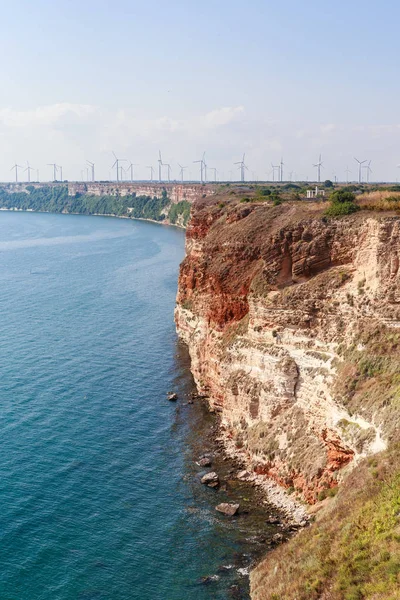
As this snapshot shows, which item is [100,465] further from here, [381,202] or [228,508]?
[381,202]

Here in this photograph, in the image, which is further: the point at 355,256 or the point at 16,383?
the point at 16,383

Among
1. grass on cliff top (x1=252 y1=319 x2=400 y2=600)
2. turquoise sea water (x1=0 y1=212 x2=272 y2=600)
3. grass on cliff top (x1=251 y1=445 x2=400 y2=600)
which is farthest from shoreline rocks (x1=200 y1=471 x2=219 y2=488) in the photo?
grass on cliff top (x1=251 y1=445 x2=400 y2=600)

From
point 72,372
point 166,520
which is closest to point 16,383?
point 72,372

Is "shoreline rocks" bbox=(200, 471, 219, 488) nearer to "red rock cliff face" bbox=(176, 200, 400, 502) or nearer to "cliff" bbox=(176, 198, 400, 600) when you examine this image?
"cliff" bbox=(176, 198, 400, 600)

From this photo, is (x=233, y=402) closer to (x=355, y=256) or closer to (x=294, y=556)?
(x=355, y=256)

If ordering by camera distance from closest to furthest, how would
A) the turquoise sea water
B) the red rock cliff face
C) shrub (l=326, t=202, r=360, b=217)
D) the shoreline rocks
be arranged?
the turquoise sea water < the red rock cliff face < the shoreline rocks < shrub (l=326, t=202, r=360, b=217)
